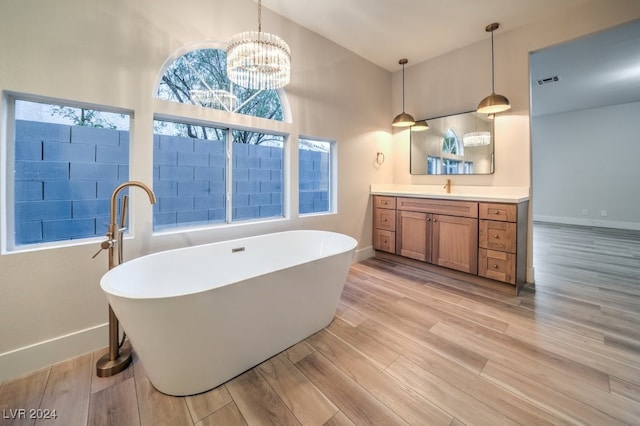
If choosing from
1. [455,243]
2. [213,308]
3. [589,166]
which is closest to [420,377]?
[213,308]

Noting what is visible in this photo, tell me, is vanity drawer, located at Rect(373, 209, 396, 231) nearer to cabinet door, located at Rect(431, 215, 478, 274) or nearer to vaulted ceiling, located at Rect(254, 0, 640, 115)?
cabinet door, located at Rect(431, 215, 478, 274)

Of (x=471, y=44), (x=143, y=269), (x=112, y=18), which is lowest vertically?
(x=143, y=269)

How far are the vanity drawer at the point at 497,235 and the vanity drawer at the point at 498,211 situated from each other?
51 millimetres

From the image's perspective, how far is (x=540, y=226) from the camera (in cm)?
605

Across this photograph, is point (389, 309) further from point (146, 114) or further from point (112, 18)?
point (112, 18)

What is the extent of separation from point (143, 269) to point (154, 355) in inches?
24.8

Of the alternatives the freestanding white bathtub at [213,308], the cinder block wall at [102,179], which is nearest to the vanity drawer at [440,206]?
the freestanding white bathtub at [213,308]

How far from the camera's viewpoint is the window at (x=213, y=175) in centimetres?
217

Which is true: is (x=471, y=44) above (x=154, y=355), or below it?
above

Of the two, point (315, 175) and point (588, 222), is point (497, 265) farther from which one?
point (588, 222)

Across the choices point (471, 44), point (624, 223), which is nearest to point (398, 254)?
point (471, 44)

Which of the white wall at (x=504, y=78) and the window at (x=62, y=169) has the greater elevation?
the white wall at (x=504, y=78)

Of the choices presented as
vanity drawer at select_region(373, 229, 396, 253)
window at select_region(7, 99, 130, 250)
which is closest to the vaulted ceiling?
window at select_region(7, 99, 130, 250)

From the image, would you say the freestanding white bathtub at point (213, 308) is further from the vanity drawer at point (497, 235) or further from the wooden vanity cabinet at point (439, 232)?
the vanity drawer at point (497, 235)
